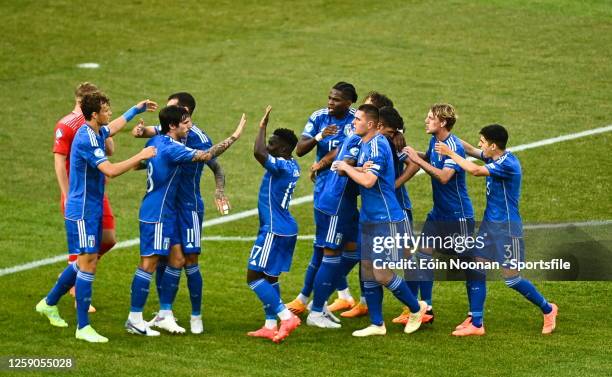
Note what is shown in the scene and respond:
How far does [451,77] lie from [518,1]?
17.7ft

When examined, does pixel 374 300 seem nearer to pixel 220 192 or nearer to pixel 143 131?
pixel 220 192

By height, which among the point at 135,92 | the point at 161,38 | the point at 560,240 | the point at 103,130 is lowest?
the point at 560,240

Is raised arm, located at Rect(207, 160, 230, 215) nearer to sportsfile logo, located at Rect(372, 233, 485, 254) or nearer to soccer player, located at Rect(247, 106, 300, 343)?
soccer player, located at Rect(247, 106, 300, 343)

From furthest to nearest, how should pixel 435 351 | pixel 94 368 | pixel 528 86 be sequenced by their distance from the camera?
1. pixel 528 86
2. pixel 435 351
3. pixel 94 368

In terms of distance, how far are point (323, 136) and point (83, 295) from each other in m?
3.12

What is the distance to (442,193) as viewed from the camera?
1229 cm

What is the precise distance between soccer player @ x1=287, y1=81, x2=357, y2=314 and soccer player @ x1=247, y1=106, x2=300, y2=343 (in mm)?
880

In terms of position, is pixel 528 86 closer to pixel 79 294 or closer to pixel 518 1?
pixel 518 1

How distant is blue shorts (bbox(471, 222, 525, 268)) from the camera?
39.2 feet

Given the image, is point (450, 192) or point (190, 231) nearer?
point (190, 231)

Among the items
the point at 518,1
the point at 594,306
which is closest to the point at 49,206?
the point at 594,306

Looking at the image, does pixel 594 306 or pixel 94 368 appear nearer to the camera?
pixel 94 368

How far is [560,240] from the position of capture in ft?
50.9

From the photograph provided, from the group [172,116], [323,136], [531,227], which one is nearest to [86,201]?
[172,116]
